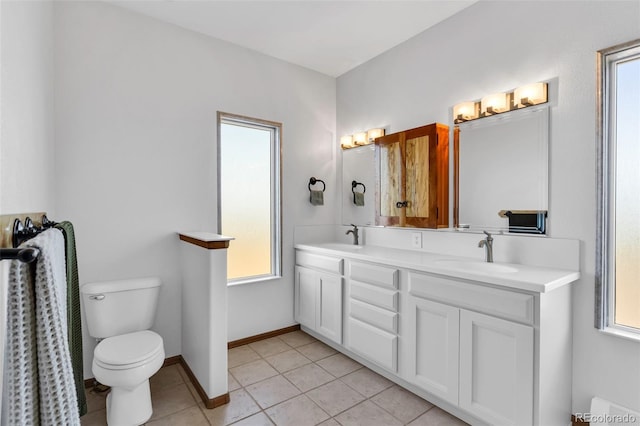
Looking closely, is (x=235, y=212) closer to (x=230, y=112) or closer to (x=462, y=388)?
(x=230, y=112)

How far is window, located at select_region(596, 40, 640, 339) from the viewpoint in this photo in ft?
5.41

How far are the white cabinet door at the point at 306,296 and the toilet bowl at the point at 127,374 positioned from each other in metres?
1.38

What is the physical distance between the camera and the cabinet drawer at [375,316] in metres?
2.21

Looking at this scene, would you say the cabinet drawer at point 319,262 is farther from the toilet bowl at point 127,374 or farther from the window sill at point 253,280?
the toilet bowl at point 127,374

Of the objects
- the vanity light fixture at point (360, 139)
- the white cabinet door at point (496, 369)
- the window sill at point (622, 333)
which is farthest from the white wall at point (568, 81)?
the vanity light fixture at point (360, 139)

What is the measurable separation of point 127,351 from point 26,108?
4.37 ft

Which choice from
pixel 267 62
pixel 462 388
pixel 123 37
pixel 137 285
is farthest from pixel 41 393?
pixel 267 62

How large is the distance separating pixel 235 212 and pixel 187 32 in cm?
153

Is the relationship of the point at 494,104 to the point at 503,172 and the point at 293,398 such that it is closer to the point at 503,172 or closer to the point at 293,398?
the point at 503,172

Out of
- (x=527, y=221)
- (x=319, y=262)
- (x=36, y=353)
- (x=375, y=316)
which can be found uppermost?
(x=527, y=221)

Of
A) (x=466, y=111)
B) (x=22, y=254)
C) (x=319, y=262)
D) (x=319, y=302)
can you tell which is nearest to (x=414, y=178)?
(x=466, y=111)

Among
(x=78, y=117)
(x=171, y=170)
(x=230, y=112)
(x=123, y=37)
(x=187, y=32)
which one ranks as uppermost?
(x=187, y=32)

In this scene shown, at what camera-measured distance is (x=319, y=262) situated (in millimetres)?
2891

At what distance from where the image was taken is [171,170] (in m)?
2.55
